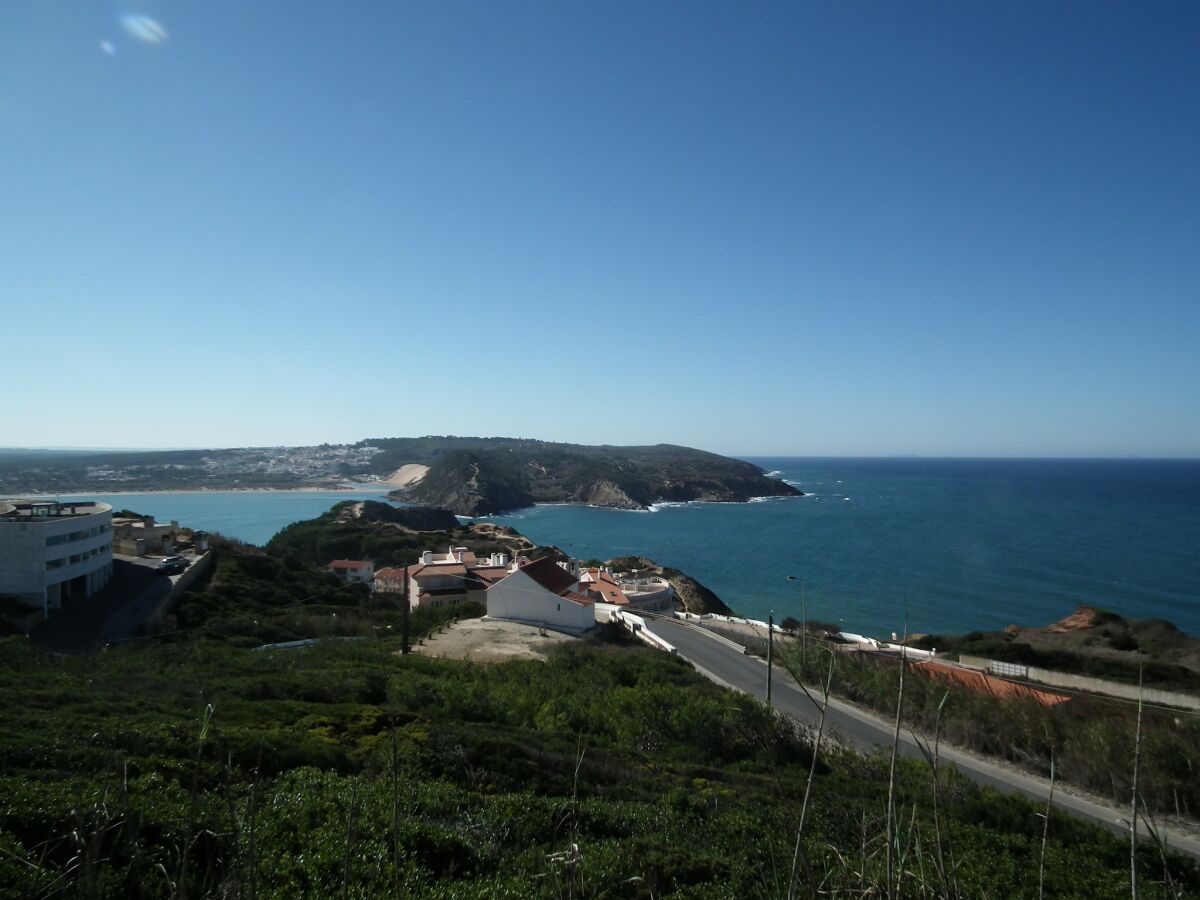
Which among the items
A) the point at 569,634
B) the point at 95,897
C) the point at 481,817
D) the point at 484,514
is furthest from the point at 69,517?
the point at 484,514

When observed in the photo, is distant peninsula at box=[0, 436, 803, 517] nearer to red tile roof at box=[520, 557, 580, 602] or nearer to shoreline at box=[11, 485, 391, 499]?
shoreline at box=[11, 485, 391, 499]

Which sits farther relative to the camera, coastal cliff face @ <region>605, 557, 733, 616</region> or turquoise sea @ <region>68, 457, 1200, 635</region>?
turquoise sea @ <region>68, 457, 1200, 635</region>

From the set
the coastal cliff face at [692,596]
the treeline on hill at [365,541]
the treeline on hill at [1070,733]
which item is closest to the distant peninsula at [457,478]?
the treeline on hill at [365,541]

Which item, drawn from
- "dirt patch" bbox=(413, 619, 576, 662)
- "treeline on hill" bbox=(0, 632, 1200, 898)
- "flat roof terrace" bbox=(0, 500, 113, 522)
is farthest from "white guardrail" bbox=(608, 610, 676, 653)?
"flat roof terrace" bbox=(0, 500, 113, 522)

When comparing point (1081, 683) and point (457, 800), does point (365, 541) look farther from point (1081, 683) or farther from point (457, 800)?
point (457, 800)

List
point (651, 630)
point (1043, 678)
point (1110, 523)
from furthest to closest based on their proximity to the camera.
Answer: point (1110, 523)
point (651, 630)
point (1043, 678)

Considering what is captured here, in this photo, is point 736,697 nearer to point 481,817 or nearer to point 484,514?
point 481,817

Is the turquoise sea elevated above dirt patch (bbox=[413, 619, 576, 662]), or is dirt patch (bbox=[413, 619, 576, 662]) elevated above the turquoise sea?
dirt patch (bbox=[413, 619, 576, 662])
